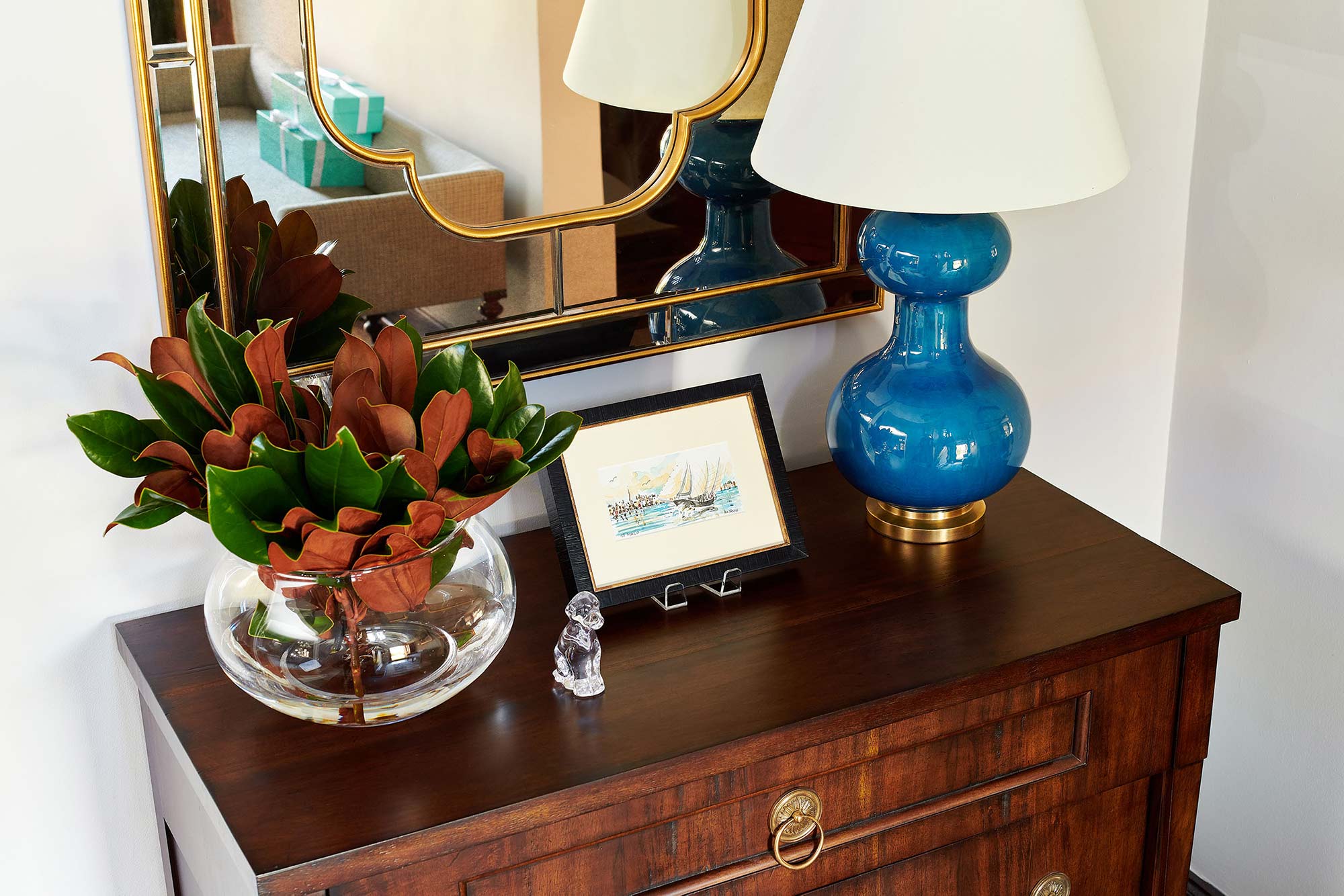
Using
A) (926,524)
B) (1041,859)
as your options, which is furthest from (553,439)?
(1041,859)

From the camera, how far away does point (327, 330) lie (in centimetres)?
116

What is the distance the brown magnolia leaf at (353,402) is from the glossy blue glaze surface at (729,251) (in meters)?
0.43

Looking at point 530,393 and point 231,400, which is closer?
point 231,400

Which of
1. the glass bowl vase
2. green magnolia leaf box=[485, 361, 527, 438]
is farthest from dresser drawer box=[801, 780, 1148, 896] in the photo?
green magnolia leaf box=[485, 361, 527, 438]

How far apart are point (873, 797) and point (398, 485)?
489 millimetres

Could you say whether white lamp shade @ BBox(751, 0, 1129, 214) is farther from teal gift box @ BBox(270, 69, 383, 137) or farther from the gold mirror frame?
teal gift box @ BBox(270, 69, 383, 137)

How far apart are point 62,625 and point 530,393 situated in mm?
483

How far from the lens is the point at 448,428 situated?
36.8 inches

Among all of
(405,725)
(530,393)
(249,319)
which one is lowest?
(405,725)

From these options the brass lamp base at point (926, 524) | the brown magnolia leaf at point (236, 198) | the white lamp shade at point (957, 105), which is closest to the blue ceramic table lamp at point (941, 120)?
the white lamp shade at point (957, 105)

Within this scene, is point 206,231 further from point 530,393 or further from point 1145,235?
point 1145,235

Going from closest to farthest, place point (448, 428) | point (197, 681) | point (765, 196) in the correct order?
point (448, 428) < point (197, 681) < point (765, 196)

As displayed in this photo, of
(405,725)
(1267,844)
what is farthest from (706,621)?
(1267,844)

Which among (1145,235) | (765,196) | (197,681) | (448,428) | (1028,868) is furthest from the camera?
(1145,235)
